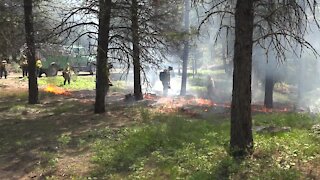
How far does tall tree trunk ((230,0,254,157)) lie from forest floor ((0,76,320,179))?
0.28 metres

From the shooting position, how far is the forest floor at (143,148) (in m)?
6.68

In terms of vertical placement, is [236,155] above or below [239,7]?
below

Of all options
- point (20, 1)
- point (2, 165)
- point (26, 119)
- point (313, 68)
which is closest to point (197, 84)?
point (313, 68)

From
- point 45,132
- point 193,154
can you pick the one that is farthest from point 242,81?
point 45,132

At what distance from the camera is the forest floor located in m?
6.68

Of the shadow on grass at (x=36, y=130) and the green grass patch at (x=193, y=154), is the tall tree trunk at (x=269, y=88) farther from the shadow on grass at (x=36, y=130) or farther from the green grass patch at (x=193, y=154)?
the green grass patch at (x=193, y=154)

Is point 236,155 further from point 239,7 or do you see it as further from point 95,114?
point 95,114

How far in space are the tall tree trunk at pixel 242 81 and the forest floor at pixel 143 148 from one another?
0.28 meters

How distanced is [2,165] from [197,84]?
2899cm

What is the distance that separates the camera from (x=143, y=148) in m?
8.45

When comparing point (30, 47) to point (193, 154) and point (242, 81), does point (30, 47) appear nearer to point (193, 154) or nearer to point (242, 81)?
point (193, 154)

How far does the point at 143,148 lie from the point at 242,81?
8.86ft

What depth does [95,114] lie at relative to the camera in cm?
1327

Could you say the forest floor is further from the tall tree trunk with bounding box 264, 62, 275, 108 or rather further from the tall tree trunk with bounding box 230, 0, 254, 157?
the tall tree trunk with bounding box 264, 62, 275, 108
